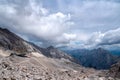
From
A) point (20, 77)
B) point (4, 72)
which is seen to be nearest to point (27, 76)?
point (20, 77)

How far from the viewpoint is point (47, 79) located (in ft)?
347

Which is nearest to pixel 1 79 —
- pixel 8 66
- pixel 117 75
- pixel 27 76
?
pixel 27 76

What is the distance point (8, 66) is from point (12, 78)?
33.7 meters

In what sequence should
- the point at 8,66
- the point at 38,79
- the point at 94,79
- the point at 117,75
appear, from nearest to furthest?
1. the point at 38,79
2. the point at 94,79
3. the point at 117,75
4. the point at 8,66

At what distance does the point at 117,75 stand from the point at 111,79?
13427mm

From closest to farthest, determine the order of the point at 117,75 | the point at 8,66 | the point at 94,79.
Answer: the point at 94,79 → the point at 117,75 → the point at 8,66

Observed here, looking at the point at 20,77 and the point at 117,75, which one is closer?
the point at 20,77

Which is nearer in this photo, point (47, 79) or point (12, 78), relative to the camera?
point (12, 78)

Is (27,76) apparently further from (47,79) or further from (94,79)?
(94,79)

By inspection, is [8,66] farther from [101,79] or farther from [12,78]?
[101,79]

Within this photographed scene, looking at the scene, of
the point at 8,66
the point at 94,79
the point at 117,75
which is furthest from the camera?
the point at 8,66

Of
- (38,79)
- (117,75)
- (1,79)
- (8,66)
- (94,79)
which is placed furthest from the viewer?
(8,66)

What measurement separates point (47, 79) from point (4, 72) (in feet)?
64.4

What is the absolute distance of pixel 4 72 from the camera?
109 meters
